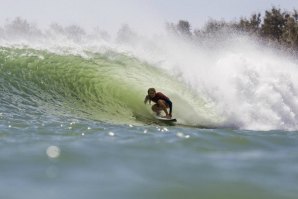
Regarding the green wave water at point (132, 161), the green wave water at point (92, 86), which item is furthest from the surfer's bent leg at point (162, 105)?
the green wave water at point (132, 161)

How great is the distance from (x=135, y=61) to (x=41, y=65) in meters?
3.49

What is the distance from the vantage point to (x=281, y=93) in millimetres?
13430

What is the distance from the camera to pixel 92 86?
14.3 m

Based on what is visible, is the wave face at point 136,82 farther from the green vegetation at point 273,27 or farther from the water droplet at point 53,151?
the green vegetation at point 273,27

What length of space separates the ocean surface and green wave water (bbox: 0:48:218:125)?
4cm

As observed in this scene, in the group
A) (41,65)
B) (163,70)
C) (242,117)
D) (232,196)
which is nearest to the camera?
(232,196)

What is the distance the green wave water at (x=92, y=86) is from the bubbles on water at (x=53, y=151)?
16.1 feet

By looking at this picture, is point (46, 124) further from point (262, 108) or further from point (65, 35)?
point (65, 35)

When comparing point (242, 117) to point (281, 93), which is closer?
point (242, 117)

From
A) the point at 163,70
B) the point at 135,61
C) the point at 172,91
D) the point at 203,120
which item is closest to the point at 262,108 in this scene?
the point at 203,120

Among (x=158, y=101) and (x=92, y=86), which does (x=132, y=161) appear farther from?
(x=92, y=86)

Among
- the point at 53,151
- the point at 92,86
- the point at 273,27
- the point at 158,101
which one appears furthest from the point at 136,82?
the point at 273,27

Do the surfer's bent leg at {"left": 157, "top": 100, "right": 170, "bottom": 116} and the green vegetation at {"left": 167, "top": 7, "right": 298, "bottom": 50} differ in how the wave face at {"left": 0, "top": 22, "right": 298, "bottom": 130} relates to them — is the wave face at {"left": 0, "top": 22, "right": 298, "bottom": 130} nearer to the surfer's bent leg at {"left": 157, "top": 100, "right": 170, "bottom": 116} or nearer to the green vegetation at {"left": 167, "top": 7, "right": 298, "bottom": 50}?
the surfer's bent leg at {"left": 157, "top": 100, "right": 170, "bottom": 116}

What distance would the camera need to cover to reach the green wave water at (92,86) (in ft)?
39.0
